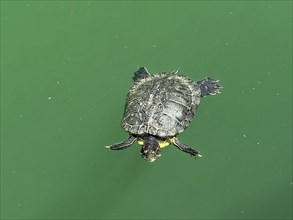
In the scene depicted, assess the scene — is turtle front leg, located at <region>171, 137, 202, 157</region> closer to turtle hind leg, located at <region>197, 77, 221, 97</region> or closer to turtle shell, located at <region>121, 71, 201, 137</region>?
turtle shell, located at <region>121, 71, 201, 137</region>

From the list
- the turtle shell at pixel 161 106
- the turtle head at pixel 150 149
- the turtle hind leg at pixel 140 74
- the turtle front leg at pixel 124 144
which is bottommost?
the turtle head at pixel 150 149

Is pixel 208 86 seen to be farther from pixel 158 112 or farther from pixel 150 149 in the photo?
pixel 150 149

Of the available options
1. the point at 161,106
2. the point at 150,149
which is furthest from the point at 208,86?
the point at 150,149

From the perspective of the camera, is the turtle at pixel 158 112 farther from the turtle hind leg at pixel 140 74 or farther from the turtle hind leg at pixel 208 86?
the turtle hind leg at pixel 140 74

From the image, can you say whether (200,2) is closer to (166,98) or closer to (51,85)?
(166,98)

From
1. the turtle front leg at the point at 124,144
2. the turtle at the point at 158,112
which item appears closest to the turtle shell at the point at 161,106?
the turtle at the point at 158,112
